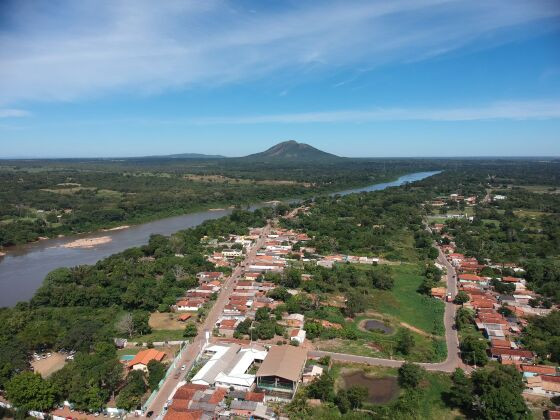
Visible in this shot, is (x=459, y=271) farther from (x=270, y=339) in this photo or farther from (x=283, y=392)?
(x=283, y=392)

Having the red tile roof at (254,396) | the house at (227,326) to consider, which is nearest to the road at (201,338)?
the house at (227,326)

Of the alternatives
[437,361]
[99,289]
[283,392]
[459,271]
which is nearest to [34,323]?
[99,289]

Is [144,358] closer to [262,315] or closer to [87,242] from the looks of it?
[262,315]

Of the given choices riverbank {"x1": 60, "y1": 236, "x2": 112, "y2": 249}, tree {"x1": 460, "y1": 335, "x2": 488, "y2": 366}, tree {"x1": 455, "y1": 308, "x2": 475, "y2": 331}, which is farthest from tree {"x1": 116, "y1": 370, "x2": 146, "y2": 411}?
riverbank {"x1": 60, "y1": 236, "x2": 112, "y2": 249}

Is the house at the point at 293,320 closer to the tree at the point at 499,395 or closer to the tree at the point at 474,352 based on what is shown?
the tree at the point at 474,352

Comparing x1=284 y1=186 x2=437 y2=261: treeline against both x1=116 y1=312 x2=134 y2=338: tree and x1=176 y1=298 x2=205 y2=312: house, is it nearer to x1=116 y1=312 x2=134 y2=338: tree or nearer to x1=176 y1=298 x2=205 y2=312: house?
x1=176 y1=298 x2=205 y2=312: house

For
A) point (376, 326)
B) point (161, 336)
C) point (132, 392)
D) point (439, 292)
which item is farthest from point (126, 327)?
point (439, 292)
